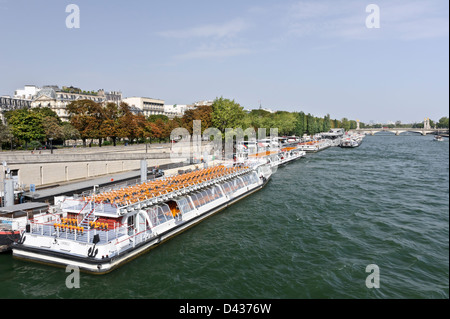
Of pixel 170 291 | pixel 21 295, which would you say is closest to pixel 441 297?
pixel 170 291

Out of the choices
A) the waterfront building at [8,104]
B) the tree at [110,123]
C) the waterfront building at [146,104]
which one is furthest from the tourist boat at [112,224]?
the waterfront building at [146,104]

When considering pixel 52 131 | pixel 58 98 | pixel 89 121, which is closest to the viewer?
pixel 89 121

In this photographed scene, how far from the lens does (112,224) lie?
22.0 m

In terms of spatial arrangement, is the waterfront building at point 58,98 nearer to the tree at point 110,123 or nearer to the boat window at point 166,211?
the tree at point 110,123

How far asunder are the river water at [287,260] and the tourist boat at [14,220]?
1.37 metres

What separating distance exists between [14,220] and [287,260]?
2060 centimetres

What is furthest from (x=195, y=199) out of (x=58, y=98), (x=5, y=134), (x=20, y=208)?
(x=58, y=98)

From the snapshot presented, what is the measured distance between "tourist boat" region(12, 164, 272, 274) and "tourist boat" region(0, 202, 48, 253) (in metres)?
1.10

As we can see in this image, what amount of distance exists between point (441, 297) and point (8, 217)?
2987 centimetres

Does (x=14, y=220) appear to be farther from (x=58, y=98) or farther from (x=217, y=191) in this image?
(x=58, y=98)

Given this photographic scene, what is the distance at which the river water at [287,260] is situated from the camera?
17250 millimetres

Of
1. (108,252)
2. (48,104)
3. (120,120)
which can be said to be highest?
(48,104)
